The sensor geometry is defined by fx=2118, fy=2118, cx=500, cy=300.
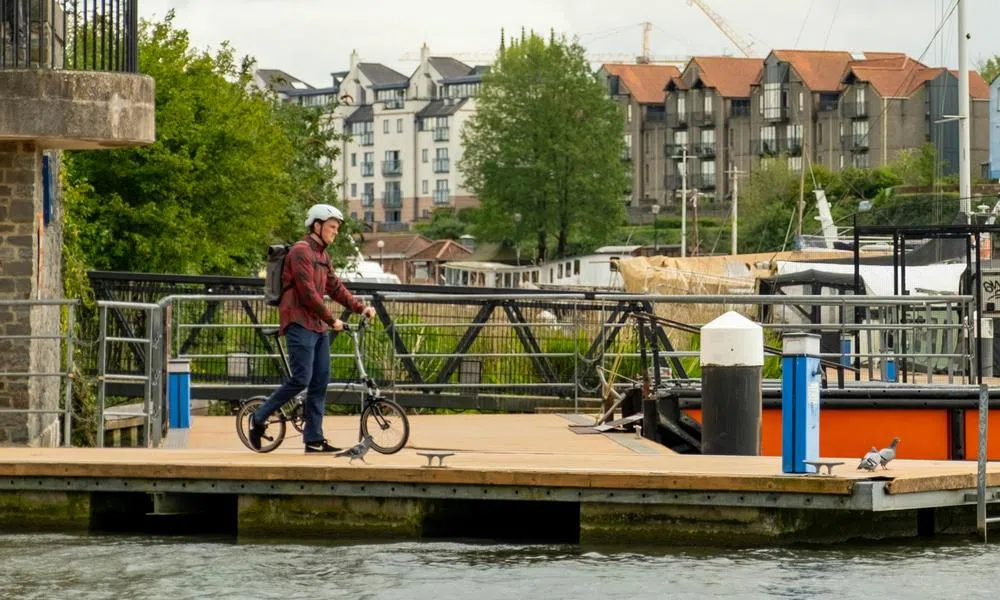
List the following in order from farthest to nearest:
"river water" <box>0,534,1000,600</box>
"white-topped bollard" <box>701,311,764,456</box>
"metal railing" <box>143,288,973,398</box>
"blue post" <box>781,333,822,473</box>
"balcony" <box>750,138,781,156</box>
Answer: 1. "balcony" <box>750,138,781,156</box>
2. "metal railing" <box>143,288,973,398</box>
3. "white-topped bollard" <box>701,311,764,456</box>
4. "blue post" <box>781,333,822,473</box>
5. "river water" <box>0,534,1000,600</box>

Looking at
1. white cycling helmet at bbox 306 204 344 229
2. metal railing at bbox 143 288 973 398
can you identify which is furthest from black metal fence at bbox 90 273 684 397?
white cycling helmet at bbox 306 204 344 229

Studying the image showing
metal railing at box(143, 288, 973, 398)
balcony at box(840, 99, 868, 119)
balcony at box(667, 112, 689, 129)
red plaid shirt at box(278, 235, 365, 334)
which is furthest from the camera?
balcony at box(667, 112, 689, 129)

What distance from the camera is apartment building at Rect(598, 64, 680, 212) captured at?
147 meters

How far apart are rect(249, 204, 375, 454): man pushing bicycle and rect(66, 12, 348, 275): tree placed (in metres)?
21.0

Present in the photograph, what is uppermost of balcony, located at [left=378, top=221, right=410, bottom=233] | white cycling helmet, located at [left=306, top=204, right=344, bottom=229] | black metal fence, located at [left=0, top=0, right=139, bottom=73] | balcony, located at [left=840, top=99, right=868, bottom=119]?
balcony, located at [left=840, top=99, right=868, bottom=119]

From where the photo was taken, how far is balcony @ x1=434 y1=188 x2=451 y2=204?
17888 centimetres

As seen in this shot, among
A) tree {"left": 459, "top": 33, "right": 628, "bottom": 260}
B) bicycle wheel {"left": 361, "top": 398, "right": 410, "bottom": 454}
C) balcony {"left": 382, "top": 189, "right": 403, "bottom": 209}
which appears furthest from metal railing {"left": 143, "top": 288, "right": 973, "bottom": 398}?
balcony {"left": 382, "top": 189, "right": 403, "bottom": 209}

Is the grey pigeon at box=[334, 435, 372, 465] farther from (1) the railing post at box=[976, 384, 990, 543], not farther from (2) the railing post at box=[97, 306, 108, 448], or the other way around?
(1) the railing post at box=[976, 384, 990, 543]

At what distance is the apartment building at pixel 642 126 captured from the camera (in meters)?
147

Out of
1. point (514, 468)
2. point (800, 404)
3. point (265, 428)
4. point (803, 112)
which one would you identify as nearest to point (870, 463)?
point (800, 404)

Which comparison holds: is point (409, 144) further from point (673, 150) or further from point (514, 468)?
point (514, 468)

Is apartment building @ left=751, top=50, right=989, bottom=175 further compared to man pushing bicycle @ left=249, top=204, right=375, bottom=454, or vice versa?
apartment building @ left=751, top=50, right=989, bottom=175

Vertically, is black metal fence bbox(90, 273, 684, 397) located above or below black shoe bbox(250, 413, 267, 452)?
above

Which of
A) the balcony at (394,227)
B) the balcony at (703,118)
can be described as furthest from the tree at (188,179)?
the balcony at (394,227)
